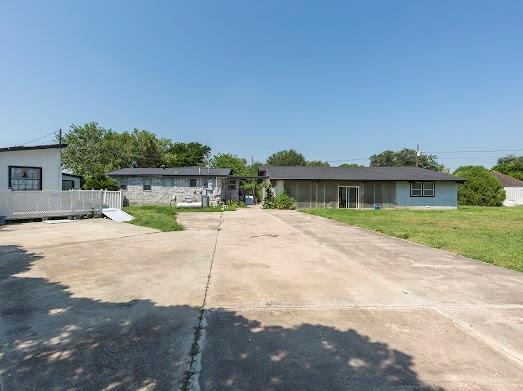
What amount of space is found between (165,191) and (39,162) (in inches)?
484

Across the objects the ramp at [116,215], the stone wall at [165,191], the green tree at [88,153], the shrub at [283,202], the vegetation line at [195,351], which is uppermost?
the green tree at [88,153]

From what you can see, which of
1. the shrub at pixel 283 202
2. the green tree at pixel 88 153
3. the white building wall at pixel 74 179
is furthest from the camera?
the green tree at pixel 88 153

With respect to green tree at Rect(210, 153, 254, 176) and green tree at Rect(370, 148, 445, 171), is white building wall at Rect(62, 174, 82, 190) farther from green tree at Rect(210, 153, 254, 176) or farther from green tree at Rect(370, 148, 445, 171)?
green tree at Rect(370, 148, 445, 171)

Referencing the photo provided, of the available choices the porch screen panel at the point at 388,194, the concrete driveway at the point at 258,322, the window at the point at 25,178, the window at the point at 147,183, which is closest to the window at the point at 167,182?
the window at the point at 147,183

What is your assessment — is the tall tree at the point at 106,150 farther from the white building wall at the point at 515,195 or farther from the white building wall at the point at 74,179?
the white building wall at the point at 515,195

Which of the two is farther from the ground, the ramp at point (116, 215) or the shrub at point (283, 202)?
the shrub at point (283, 202)

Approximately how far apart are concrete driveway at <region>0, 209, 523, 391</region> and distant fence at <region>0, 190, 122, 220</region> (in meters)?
7.85

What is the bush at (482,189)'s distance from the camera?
108ft

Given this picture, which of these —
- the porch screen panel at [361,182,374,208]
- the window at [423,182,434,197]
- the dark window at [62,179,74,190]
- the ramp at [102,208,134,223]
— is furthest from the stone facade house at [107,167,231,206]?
the window at [423,182,434,197]

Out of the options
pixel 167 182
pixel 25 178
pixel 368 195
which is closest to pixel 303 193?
pixel 368 195

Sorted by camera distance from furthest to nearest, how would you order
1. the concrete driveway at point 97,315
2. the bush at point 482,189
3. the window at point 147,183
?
the bush at point 482,189 < the window at point 147,183 < the concrete driveway at point 97,315

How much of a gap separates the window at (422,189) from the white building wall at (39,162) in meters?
28.3

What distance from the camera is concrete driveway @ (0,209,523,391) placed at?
2.78 metres

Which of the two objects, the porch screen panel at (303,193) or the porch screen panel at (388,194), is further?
the porch screen panel at (388,194)
